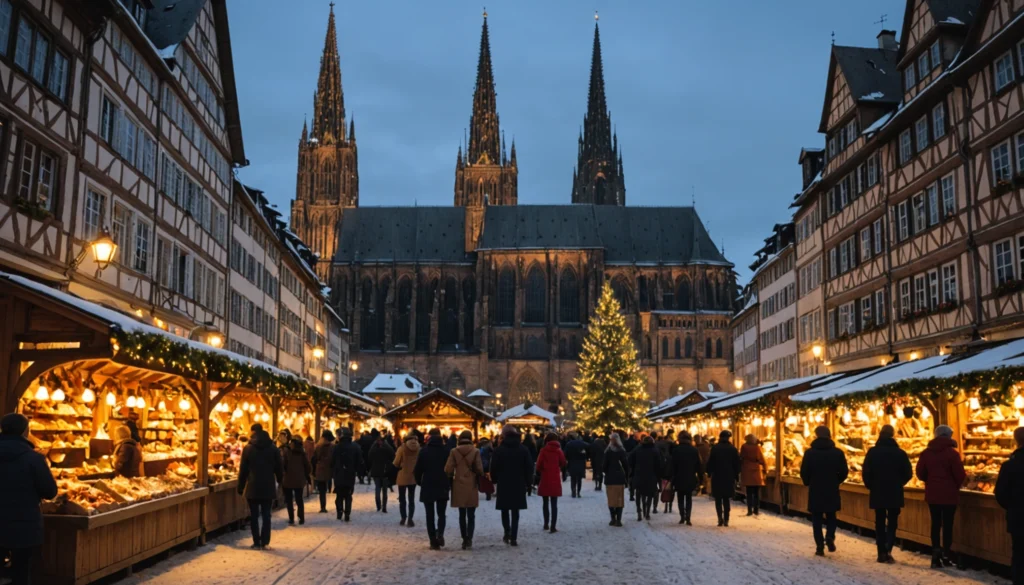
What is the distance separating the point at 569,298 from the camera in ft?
301

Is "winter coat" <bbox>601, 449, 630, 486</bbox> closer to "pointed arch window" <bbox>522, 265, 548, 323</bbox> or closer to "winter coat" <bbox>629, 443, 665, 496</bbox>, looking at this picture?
"winter coat" <bbox>629, 443, 665, 496</bbox>

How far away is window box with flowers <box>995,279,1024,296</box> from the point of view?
20328 mm

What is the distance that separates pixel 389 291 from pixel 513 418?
1843 inches

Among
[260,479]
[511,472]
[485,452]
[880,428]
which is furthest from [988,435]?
[485,452]

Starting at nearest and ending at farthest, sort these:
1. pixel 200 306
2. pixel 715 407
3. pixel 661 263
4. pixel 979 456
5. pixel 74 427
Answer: pixel 979 456, pixel 74 427, pixel 715 407, pixel 200 306, pixel 661 263

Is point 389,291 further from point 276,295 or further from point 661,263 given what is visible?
point 276,295

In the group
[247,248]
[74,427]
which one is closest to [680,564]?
[74,427]

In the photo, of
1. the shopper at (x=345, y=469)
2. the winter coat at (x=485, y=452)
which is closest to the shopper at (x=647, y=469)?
the shopper at (x=345, y=469)

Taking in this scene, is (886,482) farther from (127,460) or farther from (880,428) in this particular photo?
(127,460)

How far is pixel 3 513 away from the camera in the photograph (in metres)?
8.12

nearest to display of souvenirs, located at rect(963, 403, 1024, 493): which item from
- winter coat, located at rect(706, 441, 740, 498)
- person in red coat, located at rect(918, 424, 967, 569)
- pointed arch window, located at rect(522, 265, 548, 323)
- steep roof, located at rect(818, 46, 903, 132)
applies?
person in red coat, located at rect(918, 424, 967, 569)

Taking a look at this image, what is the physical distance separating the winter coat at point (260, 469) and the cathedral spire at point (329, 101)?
283ft

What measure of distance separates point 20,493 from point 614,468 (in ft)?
37.0

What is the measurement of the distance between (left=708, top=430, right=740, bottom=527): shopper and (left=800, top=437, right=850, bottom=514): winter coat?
3.44m
